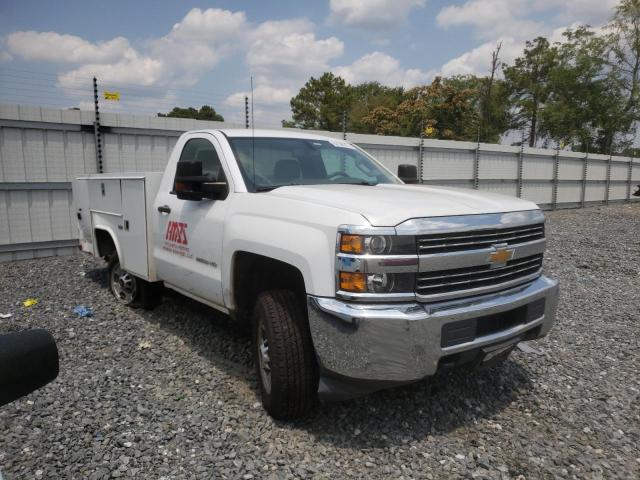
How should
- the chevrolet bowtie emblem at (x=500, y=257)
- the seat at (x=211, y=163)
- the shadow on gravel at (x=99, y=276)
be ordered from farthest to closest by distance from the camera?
the shadow on gravel at (x=99, y=276), the seat at (x=211, y=163), the chevrolet bowtie emblem at (x=500, y=257)

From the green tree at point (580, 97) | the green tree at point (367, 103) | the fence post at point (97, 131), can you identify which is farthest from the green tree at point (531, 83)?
the fence post at point (97, 131)

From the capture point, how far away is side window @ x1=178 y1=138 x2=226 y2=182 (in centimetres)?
377

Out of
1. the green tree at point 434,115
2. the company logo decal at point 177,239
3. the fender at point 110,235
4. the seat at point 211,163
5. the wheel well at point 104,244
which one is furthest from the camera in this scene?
the green tree at point 434,115

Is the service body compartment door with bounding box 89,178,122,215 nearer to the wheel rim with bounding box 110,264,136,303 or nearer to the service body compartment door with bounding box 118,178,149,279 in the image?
the service body compartment door with bounding box 118,178,149,279

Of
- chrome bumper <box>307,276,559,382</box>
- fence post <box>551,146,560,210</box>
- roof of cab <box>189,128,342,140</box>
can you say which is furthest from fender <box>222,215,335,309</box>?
fence post <box>551,146,560,210</box>

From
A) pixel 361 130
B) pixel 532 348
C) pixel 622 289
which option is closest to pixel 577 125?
pixel 361 130

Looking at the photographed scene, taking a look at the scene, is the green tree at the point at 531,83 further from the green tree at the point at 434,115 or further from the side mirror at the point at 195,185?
the side mirror at the point at 195,185

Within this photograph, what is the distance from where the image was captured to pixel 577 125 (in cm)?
4159

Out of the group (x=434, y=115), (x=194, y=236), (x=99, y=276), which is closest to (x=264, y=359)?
(x=194, y=236)

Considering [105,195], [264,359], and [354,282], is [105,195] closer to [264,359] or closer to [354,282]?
[264,359]

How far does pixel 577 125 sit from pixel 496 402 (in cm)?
4527

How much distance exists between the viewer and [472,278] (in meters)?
2.72

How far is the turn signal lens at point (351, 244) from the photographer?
8.07 feet

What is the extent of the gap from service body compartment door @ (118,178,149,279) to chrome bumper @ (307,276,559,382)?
2.56 m
